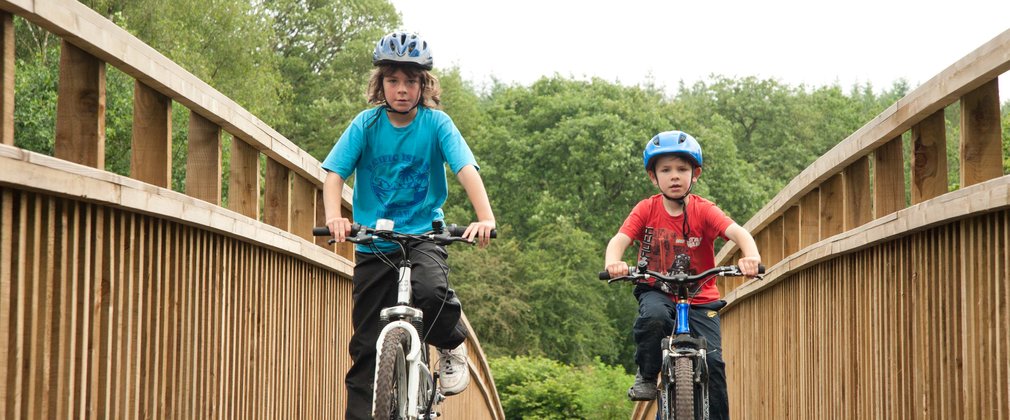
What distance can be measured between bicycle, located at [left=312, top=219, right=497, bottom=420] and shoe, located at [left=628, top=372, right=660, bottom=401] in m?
1.20

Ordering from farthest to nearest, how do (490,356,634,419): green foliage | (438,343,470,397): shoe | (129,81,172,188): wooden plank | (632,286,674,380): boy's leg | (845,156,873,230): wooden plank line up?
1. (490,356,634,419): green foliage
2. (845,156,873,230): wooden plank
3. (438,343,470,397): shoe
4. (632,286,674,380): boy's leg
5. (129,81,172,188): wooden plank

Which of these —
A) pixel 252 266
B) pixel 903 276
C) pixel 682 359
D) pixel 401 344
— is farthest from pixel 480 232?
pixel 903 276

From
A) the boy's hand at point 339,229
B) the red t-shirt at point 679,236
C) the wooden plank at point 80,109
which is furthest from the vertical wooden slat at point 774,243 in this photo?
the wooden plank at point 80,109

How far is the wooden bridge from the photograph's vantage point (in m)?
3.87

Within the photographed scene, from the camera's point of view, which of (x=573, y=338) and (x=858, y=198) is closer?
(x=858, y=198)

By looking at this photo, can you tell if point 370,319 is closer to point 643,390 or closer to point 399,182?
point 399,182

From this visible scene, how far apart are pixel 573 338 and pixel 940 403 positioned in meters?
44.8

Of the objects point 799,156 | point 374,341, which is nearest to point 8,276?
point 374,341

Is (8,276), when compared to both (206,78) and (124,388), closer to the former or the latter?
(124,388)

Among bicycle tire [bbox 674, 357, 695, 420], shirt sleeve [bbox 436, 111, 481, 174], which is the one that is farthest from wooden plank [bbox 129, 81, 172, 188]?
bicycle tire [bbox 674, 357, 695, 420]

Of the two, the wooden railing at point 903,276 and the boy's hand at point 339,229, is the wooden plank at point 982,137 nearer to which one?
the wooden railing at point 903,276

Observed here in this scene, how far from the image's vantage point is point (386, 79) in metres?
5.77

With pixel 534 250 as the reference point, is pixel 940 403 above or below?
below

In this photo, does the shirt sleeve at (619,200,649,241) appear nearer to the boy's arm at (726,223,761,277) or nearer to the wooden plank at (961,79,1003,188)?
the boy's arm at (726,223,761,277)
